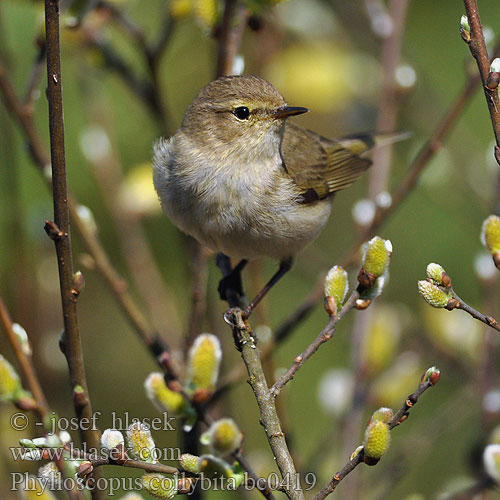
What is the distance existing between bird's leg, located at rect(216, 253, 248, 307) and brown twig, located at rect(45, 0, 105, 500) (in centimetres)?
92

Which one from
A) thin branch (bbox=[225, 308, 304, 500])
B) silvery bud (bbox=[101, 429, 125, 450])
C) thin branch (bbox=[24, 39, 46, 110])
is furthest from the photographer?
thin branch (bbox=[24, 39, 46, 110])

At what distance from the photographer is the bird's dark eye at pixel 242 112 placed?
2.75m

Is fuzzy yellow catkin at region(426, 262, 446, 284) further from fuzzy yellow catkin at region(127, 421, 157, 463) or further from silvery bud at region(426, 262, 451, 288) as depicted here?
fuzzy yellow catkin at region(127, 421, 157, 463)

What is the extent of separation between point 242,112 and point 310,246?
1889 millimetres

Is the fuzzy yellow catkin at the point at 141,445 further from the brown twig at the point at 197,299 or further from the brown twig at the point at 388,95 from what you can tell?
the brown twig at the point at 388,95

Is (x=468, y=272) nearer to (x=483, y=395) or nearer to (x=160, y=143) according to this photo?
(x=483, y=395)

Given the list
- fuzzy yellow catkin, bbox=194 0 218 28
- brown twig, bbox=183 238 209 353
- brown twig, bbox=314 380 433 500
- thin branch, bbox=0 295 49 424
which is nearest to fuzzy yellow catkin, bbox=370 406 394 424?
brown twig, bbox=314 380 433 500

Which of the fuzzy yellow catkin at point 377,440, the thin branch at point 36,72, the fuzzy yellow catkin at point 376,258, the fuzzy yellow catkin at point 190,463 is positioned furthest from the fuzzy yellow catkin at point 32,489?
the thin branch at point 36,72

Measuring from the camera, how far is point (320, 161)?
3.31 m

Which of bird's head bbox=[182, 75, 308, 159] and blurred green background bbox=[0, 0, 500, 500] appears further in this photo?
blurred green background bbox=[0, 0, 500, 500]

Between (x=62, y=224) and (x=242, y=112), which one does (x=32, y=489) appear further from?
(x=242, y=112)

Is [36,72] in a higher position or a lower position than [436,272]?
higher

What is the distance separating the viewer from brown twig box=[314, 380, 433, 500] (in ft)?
4.91

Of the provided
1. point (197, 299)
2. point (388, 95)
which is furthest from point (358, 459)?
point (388, 95)
